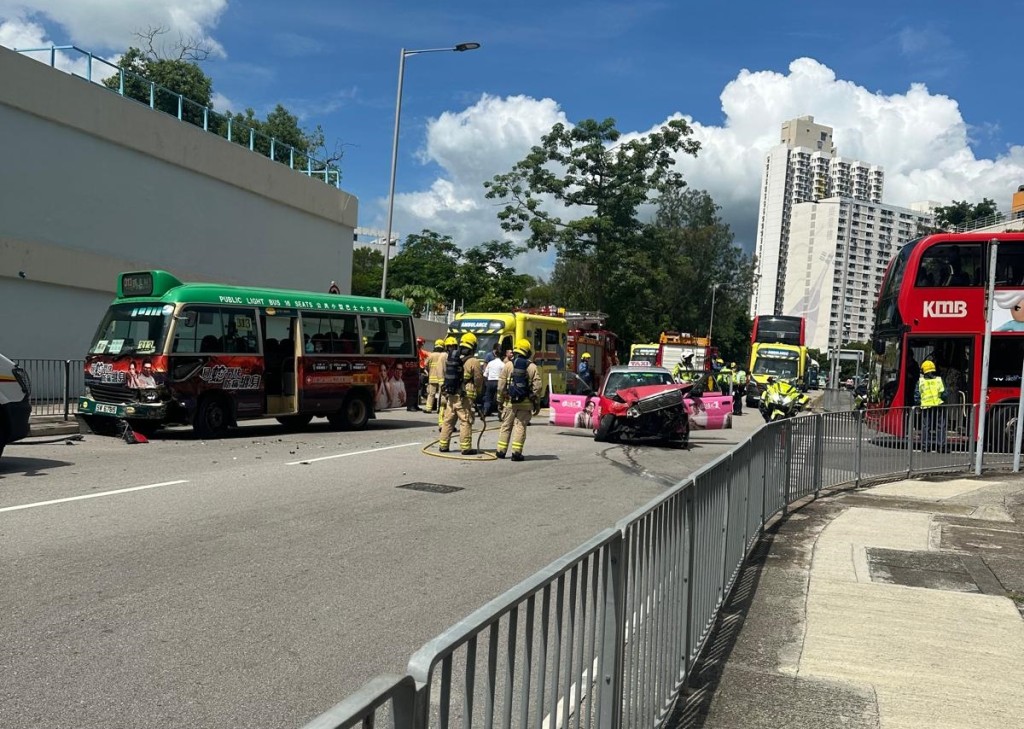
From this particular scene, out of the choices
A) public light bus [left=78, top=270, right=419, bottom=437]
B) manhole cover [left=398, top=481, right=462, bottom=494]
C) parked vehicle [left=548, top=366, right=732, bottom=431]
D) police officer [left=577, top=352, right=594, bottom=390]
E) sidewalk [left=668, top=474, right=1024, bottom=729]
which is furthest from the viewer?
police officer [left=577, top=352, right=594, bottom=390]

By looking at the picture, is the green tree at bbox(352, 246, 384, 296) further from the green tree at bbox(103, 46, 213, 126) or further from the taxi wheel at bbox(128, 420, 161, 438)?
the taxi wheel at bbox(128, 420, 161, 438)

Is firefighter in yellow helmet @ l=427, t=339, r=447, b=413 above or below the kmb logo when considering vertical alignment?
below

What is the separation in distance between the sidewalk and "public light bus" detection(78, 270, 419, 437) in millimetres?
9837

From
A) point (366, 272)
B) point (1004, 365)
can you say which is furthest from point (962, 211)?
point (1004, 365)

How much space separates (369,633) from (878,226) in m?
76.6

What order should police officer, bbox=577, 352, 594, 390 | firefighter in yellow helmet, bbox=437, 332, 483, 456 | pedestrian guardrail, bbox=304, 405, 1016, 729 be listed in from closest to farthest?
pedestrian guardrail, bbox=304, 405, 1016, 729 → firefighter in yellow helmet, bbox=437, 332, 483, 456 → police officer, bbox=577, 352, 594, 390

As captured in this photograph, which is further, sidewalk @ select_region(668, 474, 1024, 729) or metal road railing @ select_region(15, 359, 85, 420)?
metal road railing @ select_region(15, 359, 85, 420)

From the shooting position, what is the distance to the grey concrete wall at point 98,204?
66.6 feet

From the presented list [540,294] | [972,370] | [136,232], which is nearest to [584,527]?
[972,370]

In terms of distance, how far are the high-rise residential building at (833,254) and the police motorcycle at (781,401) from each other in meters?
50.3

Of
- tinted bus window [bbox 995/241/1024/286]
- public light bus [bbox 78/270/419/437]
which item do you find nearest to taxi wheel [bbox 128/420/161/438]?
public light bus [bbox 78/270/419/437]

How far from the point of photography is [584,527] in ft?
28.0

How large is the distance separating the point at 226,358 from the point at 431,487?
6157mm

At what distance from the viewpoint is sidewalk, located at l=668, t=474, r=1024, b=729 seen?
432 cm
